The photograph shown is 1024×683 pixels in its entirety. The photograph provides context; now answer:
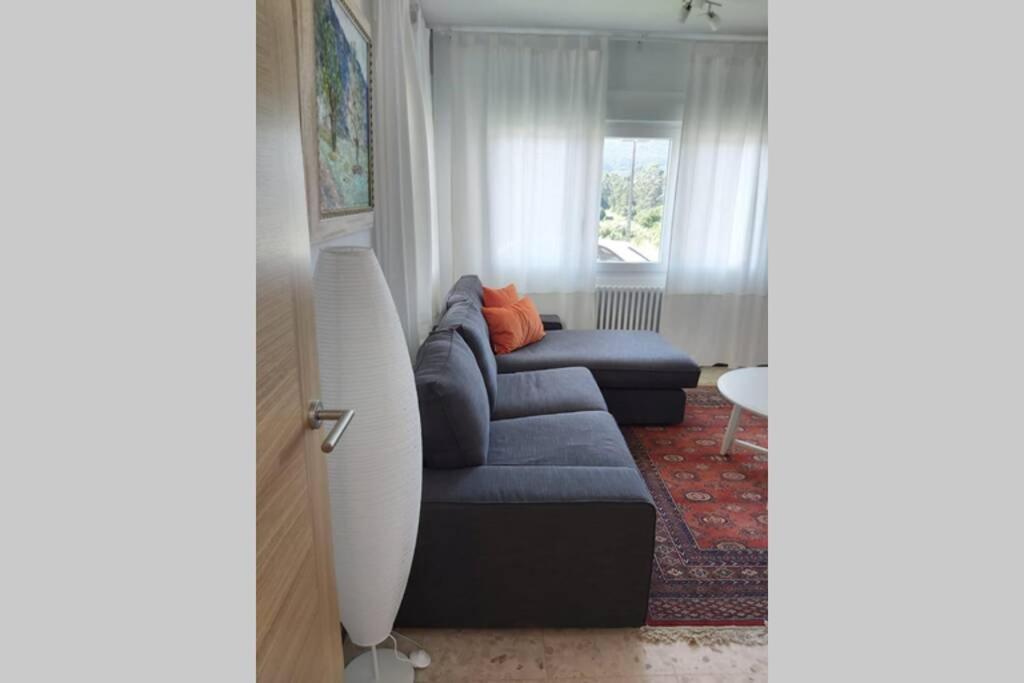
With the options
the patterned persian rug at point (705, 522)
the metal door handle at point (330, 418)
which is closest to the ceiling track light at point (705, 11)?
the patterned persian rug at point (705, 522)

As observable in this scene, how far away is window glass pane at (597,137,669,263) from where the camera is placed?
394 cm

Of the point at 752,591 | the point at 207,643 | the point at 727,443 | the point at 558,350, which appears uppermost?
the point at 207,643

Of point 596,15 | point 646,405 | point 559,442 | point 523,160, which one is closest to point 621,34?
point 596,15

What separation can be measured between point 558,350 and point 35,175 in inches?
115

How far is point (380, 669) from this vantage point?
1.46 metres

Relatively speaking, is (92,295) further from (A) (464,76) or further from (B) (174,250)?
(A) (464,76)

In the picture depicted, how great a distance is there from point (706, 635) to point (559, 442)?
756mm

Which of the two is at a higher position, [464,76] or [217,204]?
[464,76]

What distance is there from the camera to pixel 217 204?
49 centimetres

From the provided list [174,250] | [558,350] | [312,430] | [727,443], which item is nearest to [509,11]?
[558,350]

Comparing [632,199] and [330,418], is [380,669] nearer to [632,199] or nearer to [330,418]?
[330,418]

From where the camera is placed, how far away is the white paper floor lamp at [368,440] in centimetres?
113

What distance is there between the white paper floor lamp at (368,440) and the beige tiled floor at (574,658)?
294mm

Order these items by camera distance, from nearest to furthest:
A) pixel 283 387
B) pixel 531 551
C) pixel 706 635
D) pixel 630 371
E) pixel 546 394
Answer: pixel 283 387
pixel 531 551
pixel 706 635
pixel 546 394
pixel 630 371
